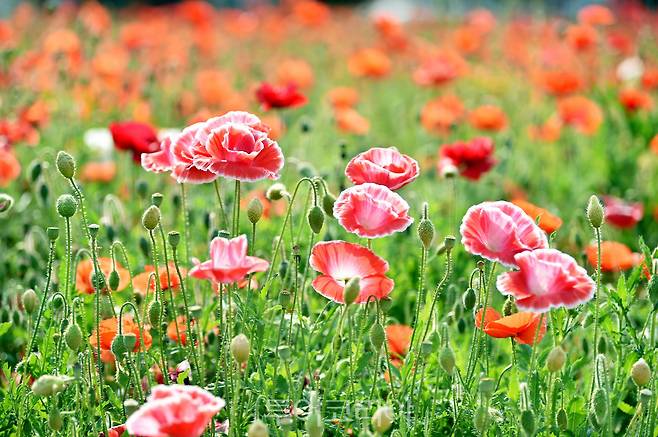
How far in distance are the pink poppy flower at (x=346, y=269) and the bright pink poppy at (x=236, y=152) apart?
184mm

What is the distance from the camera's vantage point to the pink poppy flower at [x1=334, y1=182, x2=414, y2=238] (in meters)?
1.78

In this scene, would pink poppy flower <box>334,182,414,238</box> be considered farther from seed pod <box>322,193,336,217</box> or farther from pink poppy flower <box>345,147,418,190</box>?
seed pod <box>322,193,336,217</box>

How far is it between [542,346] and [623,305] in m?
0.38

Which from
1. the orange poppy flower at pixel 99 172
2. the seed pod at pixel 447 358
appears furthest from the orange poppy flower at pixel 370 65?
the seed pod at pixel 447 358

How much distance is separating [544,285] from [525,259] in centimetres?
6

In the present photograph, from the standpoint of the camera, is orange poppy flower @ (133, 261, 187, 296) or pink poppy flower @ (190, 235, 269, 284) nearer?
pink poppy flower @ (190, 235, 269, 284)

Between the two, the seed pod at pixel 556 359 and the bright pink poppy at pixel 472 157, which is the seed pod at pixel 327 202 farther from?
the bright pink poppy at pixel 472 157

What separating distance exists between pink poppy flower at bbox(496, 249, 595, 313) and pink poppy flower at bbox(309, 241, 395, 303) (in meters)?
0.25

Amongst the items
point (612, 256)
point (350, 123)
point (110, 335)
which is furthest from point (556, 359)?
point (350, 123)

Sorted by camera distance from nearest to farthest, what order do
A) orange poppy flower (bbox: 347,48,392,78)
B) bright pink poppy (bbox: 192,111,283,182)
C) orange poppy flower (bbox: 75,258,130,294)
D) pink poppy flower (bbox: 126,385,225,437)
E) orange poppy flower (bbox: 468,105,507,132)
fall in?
pink poppy flower (bbox: 126,385,225,437)
bright pink poppy (bbox: 192,111,283,182)
orange poppy flower (bbox: 75,258,130,294)
orange poppy flower (bbox: 468,105,507,132)
orange poppy flower (bbox: 347,48,392,78)

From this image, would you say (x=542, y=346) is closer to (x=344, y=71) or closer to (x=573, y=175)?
(x=573, y=175)

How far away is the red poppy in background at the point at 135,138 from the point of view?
9.21 feet

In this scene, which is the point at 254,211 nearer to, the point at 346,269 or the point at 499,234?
the point at 346,269

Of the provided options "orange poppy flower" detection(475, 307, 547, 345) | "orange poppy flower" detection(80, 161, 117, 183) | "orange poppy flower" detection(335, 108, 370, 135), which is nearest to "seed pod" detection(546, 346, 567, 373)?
"orange poppy flower" detection(475, 307, 547, 345)
